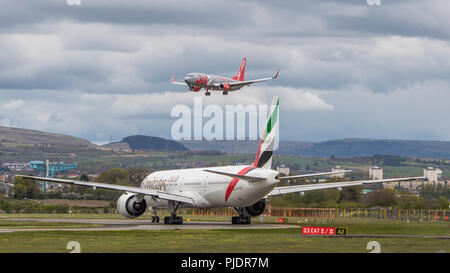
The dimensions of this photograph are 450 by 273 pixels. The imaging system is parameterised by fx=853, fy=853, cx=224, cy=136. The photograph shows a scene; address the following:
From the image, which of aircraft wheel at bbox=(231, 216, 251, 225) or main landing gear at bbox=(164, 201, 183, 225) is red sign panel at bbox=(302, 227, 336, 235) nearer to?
aircraft wheel at bbox=(231, 216, 251, 225)

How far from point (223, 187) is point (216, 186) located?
1.08m

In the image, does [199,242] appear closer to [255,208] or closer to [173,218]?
[173,218]

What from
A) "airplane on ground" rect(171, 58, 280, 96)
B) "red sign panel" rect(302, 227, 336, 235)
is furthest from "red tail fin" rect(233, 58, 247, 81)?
"red sign panel" rect(302, 227, 336, 235)

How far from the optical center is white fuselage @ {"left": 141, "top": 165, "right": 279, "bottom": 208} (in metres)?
60.5

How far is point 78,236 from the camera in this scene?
149 feet

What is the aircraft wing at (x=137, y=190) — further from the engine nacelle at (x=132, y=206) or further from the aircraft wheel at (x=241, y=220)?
the aircraft wheel at (x=241, y=220)

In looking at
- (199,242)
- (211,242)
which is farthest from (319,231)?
(199,242)

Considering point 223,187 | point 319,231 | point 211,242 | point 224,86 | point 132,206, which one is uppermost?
point 224,86

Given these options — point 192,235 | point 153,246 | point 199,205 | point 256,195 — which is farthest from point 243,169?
point 153,246

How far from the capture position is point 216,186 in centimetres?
6538
